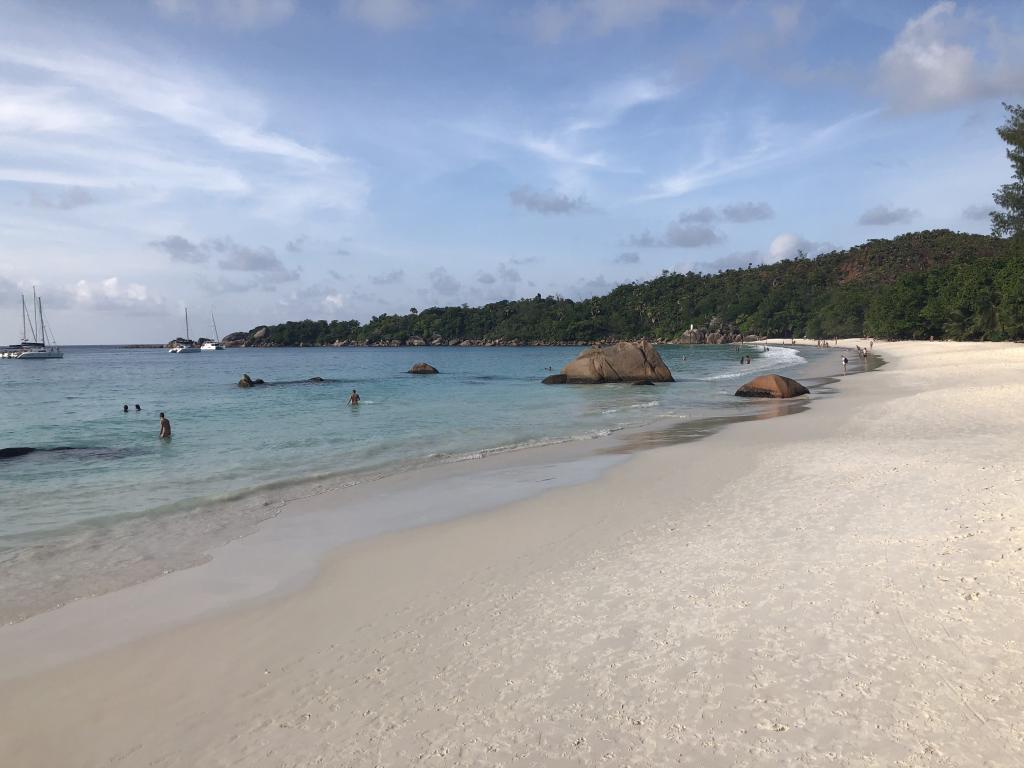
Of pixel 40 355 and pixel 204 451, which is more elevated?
pixel 40 355

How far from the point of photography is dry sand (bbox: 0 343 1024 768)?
4.45 meters

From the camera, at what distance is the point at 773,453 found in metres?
15.3

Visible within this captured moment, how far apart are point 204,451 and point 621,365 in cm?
2934

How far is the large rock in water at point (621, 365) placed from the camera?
43812 mm

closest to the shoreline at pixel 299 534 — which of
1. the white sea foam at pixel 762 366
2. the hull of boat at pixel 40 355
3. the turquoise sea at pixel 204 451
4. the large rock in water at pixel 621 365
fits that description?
the turquoise sea at pixel 204 451

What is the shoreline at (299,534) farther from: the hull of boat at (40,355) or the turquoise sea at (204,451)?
the hull of boat at (40,355)

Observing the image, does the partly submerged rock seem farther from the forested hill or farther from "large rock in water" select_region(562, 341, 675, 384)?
the forested hill

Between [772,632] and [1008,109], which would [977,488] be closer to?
[772,632]

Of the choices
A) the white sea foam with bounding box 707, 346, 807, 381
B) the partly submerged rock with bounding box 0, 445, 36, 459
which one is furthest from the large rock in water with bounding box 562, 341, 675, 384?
the partly submerged rock with bounding box 0, 445, 36, 459

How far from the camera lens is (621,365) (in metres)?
43.8

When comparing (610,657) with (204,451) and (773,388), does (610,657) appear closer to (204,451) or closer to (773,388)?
(204,451)

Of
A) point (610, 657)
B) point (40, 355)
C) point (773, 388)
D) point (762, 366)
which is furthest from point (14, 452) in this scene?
point (40, 355)

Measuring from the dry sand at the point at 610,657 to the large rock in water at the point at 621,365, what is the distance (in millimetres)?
33769

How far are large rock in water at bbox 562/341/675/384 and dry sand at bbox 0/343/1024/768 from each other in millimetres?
33769
